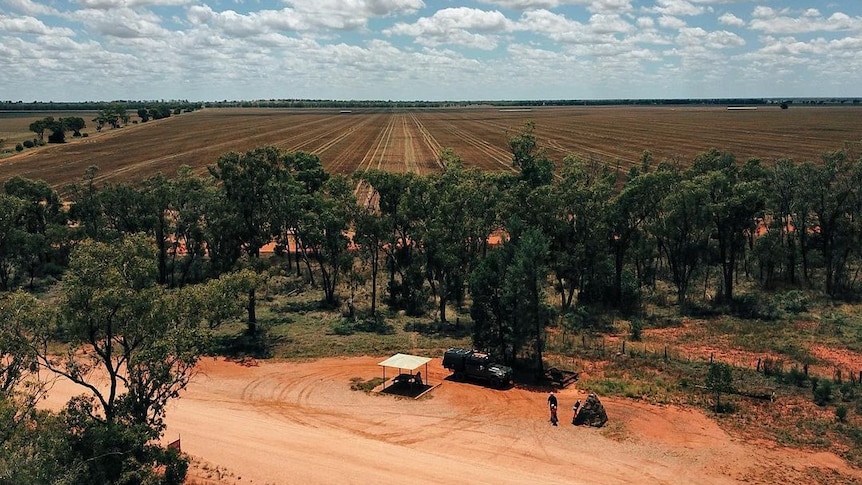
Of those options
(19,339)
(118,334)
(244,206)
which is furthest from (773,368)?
(244,206)

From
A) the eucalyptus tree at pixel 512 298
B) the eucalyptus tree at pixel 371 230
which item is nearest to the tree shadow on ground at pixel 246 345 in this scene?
the eucalyptus tree at pixel 371 230

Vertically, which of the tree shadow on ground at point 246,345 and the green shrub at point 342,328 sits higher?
the green shrub at point 342,328

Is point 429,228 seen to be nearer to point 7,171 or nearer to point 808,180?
point 808,180

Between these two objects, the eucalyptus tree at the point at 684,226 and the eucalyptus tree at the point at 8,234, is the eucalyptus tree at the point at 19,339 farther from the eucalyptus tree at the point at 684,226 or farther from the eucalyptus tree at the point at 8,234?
the eucalyptus tree at the point at 684,226

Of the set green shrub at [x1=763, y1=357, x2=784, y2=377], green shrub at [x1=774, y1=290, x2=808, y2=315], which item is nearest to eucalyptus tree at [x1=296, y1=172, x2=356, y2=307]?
green shrub at [x1=763, y1=357, x2=784, y2=377]

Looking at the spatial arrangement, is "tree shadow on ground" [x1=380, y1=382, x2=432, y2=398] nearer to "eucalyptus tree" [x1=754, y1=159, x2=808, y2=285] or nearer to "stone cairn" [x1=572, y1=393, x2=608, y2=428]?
"stone cairn" [x1=572, y1=393, x2=608, y2=428]

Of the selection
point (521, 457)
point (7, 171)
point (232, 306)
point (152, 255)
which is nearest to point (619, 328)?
point (521, 457)
